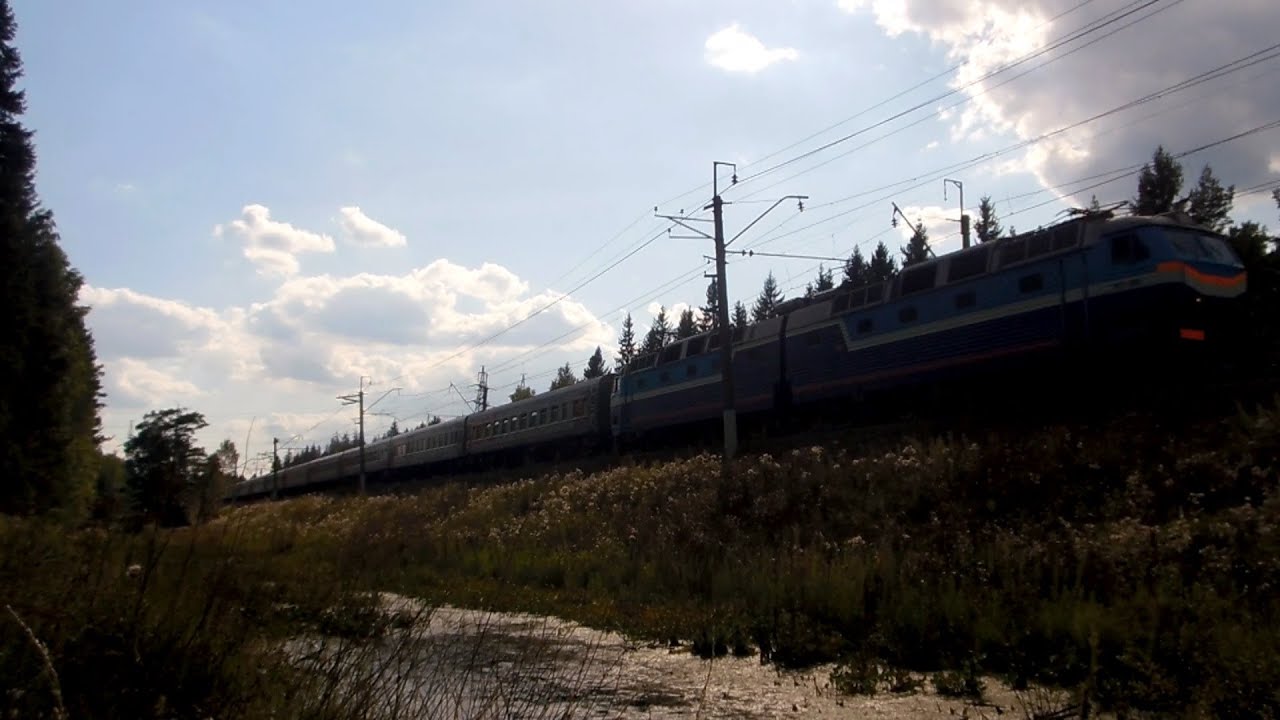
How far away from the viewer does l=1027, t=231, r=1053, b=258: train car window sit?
65.2 ft

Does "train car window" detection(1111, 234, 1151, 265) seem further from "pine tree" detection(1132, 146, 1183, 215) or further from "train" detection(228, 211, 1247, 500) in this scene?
"pine tree" detection(1132, 146, 1183, 215)

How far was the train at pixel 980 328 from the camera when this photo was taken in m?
18.2

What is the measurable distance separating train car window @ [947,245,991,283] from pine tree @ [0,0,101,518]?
25.2m

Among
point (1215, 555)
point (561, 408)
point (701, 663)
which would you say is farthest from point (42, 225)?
point (1215, 555)

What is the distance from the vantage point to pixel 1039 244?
20078mm

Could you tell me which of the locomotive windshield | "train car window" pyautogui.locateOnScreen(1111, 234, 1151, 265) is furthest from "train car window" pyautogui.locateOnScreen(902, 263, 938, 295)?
the locomotive windshield

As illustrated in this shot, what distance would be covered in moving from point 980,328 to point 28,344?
92.3 feet

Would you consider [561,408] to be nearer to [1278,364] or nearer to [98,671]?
[1278,364]

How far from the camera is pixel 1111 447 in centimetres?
1584

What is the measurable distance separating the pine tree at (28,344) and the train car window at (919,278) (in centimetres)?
2420

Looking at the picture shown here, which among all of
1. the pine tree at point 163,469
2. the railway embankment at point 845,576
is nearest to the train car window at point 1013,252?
the railway embankment at point 845,576

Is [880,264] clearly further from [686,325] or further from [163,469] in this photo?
[163,469]

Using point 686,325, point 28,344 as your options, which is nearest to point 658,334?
point 686,325

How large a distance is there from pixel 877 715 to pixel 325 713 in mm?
5643
